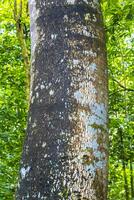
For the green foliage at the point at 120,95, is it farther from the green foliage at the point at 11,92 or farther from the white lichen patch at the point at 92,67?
the white lichen patch at the point at 92,67

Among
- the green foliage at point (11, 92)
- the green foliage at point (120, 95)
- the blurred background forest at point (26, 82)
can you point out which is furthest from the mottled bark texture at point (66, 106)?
the green foliage at point (120, 95)

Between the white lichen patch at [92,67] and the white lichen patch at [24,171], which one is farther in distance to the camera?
the white lichen patch at [92,67]

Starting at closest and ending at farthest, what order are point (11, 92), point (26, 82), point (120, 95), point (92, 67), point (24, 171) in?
1. point (24, 171)
2. point (92, 67)
3. point (26, 82)
4. point (120, 95)
5. point (11, 92)

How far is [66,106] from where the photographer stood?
1.74 metres

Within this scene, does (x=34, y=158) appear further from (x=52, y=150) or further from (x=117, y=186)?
(x=117, y=186)

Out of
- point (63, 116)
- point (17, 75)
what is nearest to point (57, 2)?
point (63, 116)

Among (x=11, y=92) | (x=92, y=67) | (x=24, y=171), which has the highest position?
(x=11, y=92)

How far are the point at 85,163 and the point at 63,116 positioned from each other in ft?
0.79

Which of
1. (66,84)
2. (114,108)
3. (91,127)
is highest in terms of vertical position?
(114,108)

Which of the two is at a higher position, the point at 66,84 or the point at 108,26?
the point at 108,26

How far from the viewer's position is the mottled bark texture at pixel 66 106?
1.60 meters

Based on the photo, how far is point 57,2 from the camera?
2045 mm

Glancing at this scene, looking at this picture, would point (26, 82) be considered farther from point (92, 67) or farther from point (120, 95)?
point (92, 67)

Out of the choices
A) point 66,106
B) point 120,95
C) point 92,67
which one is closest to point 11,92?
point 120,95
